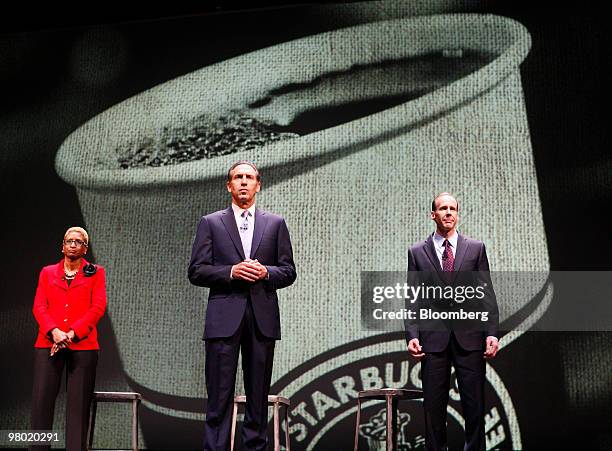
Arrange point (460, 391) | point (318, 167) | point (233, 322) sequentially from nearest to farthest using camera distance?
point (233, 322) → point (460, 391) → point (318, 167)

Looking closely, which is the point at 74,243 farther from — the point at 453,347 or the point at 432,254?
the point at 453,347

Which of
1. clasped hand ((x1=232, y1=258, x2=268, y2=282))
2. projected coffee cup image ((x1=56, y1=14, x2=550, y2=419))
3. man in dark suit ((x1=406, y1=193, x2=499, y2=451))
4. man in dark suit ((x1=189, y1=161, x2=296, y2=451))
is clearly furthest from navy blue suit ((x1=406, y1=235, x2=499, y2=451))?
projected coffee cup image ((x1=56, y1=14, x2=550, y2=419))

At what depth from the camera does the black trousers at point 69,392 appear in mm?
3900

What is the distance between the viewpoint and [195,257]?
10.8ft

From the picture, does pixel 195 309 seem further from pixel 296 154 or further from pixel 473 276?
pixel 473 276

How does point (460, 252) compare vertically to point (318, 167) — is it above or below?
below

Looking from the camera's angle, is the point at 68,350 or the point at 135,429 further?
the point at 135,429

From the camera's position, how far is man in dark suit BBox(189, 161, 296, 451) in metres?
3.12

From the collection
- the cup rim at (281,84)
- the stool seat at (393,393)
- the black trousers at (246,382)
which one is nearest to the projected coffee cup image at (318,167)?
the cup rim at (281,84)

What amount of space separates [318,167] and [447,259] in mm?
1643

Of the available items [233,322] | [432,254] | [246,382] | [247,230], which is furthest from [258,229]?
[432,254]

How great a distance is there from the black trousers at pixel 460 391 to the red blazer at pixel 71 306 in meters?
1.65

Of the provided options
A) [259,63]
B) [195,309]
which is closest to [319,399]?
[195,309]

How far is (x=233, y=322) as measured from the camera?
3.16 meters
